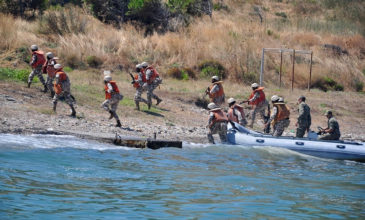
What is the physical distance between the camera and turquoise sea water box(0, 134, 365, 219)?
36.4ft

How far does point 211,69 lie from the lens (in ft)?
95.1

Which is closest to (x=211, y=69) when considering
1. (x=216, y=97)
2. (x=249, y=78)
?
(x=249, y=78)

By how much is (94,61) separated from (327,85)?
11.8 meters

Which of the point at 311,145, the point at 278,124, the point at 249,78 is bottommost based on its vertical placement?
the point at 311,145

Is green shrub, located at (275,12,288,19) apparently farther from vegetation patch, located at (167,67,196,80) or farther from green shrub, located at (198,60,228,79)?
vegetation patch, located at (167,67,196,80)

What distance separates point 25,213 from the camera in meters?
10.4

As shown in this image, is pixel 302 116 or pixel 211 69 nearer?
pixel 302 116

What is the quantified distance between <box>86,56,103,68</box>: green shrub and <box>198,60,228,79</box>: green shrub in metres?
4.78

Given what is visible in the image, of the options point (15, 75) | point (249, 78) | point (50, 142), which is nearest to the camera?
point (50, 142)

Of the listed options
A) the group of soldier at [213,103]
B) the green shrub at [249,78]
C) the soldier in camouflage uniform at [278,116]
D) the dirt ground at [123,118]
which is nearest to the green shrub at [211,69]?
the green shrub at [249,78]

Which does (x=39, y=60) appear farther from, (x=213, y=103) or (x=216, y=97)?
(x=213, y=103)

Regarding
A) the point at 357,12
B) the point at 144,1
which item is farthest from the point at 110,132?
the point at 357,12

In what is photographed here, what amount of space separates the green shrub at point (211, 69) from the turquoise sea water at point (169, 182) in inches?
450

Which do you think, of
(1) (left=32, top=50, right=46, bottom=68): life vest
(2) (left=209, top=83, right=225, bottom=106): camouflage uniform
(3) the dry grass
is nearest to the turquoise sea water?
(2) (left=209, top=83, right=225, bottom=106): camouflage uniform
